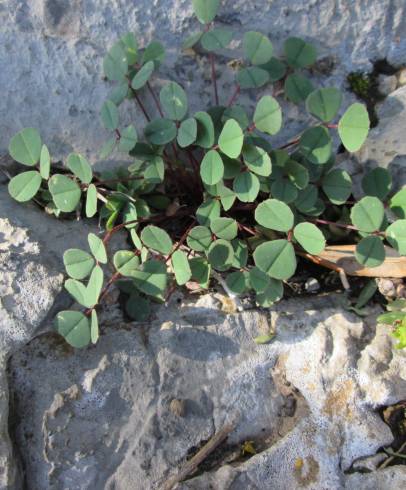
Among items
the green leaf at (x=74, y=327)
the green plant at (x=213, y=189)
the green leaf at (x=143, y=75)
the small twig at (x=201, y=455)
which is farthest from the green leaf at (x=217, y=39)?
the small twig at (x=201, y=455)

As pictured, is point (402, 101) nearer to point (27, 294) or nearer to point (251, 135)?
point (251, 135)

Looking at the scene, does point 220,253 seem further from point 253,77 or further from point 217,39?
point 217,39

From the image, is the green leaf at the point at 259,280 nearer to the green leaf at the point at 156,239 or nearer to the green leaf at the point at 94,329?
the green leaf at the point at 156,239

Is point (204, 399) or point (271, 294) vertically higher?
point (271, 294)

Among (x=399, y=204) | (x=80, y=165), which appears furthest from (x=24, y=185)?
(x=399, y=204)

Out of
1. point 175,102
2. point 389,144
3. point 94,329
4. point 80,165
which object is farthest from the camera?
point 389,144
